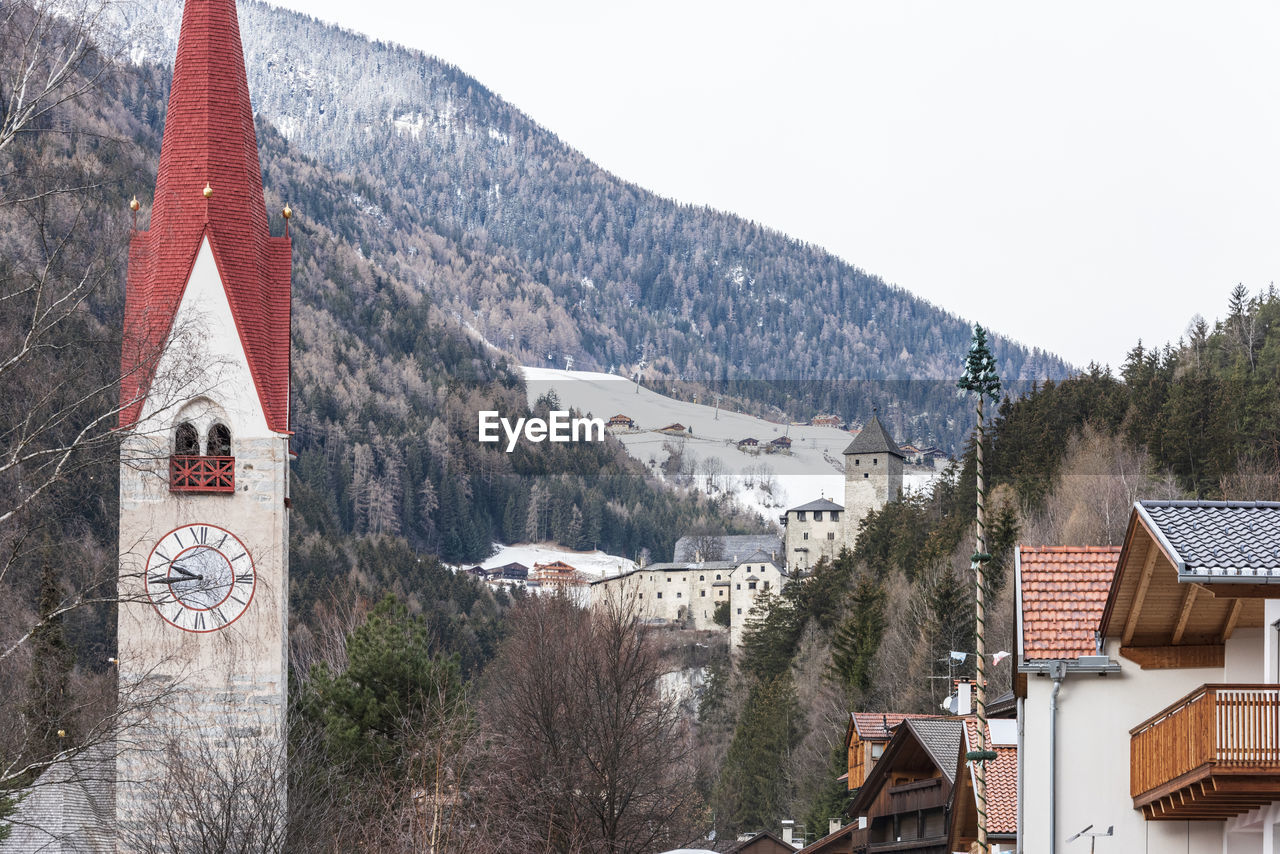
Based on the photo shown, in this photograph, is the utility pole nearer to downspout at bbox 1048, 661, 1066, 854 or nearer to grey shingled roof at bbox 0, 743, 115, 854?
downspout at bbox 1048, 661, 1066, 854

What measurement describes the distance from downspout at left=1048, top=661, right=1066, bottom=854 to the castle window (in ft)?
68.7

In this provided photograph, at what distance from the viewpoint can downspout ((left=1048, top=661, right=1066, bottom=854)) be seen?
23500mm

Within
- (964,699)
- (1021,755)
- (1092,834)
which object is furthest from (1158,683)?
(964,699)

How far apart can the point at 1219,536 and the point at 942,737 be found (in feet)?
83.2

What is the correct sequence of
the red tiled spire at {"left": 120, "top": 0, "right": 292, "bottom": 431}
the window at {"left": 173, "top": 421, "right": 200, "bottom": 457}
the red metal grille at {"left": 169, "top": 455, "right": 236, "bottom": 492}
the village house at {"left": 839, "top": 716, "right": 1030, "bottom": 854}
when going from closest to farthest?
the village house at {"left": 839, "top": 716, "right": 1030, "bottom": 854} < the red metal grille at {"left": 169, "top": 455, "right": 236, "bottom": 492} < the window at {"left": 173, "top": 421, "right": 200, "bottom": 457} < the red tiled spire at {"left": 120, "top": 0, "right": 292, "bottom": 431}

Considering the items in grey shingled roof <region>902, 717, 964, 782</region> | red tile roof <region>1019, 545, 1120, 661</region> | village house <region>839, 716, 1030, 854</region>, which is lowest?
village house <region>839, 716, 1030, 854</region>

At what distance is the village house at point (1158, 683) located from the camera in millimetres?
18078

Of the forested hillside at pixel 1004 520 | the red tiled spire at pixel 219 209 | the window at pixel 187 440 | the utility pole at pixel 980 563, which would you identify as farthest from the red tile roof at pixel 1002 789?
the forested hillside at pixel 1004 520

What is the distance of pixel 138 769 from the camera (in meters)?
36.3

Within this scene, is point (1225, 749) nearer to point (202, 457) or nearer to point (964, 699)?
point (964, 699)

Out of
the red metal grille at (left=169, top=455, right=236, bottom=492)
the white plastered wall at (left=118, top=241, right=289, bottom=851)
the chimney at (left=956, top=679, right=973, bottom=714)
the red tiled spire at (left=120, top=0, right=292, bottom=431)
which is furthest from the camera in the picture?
the red tiled spire at (left=120, top=0, right=292, bottom=431)

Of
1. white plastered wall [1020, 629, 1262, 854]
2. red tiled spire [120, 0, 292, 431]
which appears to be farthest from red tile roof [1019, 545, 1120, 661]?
red tiled spire [120, 0, 292, 431]

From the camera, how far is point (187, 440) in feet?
133

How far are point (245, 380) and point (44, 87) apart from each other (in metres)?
19.1
